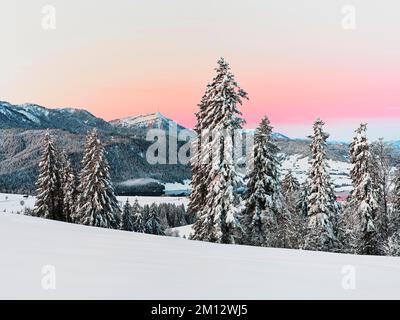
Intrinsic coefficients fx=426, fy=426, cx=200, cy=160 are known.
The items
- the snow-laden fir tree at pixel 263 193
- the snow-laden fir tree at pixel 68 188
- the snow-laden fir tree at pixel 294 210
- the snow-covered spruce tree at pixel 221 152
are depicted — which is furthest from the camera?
the snow-laden fir tree at pixel 68 188

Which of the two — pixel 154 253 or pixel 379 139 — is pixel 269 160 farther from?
pixel 154 253

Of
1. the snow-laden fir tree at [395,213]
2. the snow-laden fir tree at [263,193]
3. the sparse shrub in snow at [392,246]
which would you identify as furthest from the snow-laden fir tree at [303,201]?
the snow-laden fir tree at [263,193]

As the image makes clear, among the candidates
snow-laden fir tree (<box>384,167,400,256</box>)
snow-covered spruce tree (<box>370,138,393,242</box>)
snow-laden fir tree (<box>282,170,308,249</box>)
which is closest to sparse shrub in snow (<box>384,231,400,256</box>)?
snow-laden fir tree (<box>384,167,400,256</box>)

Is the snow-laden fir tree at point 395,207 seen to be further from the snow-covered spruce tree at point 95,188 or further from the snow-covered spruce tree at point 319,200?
the snow-covered spruce tree at point 95,188

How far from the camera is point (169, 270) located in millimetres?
8062

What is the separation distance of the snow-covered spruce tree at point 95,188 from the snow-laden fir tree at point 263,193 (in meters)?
14.3

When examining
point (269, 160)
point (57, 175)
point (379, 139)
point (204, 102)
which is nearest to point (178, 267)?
point (204, 102)

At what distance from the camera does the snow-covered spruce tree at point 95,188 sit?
39.2 m

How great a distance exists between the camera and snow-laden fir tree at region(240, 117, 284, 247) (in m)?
32.1

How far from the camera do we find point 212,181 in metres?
28.6

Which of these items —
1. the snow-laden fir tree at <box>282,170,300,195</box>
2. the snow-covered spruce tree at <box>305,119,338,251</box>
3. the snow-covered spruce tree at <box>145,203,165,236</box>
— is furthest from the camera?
the snow-covered spruce tree at <box>145,203,165,236</box>

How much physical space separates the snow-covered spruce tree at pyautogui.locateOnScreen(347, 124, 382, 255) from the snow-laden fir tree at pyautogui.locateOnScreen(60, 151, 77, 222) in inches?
1110

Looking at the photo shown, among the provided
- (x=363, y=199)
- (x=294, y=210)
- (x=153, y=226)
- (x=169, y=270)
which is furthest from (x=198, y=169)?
(x=153, y=226)

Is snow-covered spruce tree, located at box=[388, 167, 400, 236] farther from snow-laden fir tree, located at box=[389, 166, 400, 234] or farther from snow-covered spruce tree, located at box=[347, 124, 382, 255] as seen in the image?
snow-covered spruce tree, located at box=[347, 124, 382, 255]
